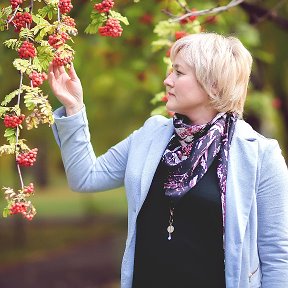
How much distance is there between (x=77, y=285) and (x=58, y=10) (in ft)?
32.6

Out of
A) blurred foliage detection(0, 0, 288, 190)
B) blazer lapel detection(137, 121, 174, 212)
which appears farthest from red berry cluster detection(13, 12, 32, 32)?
blurred foliage detection(0, 0, 288, 190)

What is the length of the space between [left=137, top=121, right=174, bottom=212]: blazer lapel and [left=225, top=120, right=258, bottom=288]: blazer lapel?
26cm

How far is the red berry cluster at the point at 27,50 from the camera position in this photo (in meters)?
2.34

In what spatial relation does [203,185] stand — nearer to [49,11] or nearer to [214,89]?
[214,89]

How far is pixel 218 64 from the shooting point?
2613 mm

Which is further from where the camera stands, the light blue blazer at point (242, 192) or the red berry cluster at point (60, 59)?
the light blue blazer at point (242, 192)

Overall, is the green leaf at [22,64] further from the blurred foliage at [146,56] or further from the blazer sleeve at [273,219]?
the blurred foliage at [146,56]

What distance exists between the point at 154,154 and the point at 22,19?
2.35 feet

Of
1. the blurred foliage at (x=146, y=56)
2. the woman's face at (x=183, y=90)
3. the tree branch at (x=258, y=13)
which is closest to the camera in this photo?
the woman's face at (x=183, y=90)

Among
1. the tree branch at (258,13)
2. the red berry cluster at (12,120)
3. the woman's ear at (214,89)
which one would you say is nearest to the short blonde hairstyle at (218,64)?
the woman's ear at (214,89)

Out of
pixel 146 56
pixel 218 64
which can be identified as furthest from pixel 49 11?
pixel 146 56

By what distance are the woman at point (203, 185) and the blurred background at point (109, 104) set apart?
1.40 metres

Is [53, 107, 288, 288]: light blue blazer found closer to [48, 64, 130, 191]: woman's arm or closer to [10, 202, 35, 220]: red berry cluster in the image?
[48, 64, 130, 191]: woman's arm

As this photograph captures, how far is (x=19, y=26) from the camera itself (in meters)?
2.43
